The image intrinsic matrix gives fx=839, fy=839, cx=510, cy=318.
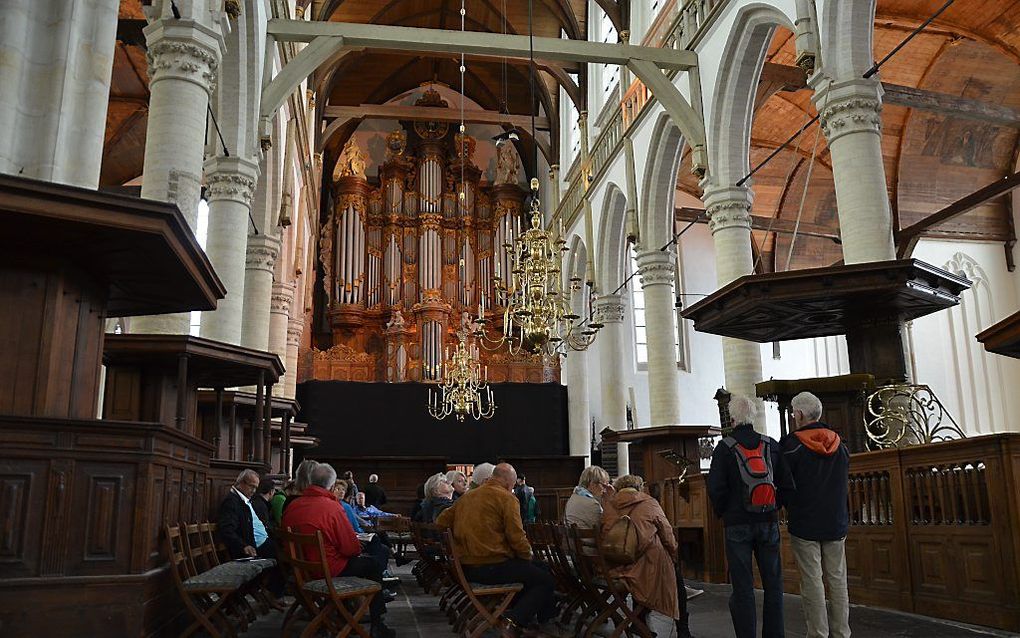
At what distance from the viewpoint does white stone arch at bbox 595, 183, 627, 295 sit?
17.0 meters

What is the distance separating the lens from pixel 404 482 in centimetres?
1762

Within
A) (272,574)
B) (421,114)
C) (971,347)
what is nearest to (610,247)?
(421,114)

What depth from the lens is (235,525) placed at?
221 inches

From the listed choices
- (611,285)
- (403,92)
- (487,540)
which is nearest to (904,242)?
(611,285)

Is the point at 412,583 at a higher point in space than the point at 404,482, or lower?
lower

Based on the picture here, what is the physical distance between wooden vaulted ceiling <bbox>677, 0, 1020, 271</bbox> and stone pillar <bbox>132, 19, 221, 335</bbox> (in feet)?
27.3

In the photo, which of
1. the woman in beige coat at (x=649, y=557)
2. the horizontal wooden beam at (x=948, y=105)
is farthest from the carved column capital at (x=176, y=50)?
the horizontal wooden beam at (x=948, y=105)

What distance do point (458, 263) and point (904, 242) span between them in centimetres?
1033

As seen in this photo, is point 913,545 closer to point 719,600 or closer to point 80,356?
point 719,600

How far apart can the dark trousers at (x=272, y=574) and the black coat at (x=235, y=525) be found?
17 centimetres

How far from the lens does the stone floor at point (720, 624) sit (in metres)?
4.82

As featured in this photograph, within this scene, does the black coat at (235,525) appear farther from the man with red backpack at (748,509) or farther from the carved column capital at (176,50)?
the carved column capital at (176,50)

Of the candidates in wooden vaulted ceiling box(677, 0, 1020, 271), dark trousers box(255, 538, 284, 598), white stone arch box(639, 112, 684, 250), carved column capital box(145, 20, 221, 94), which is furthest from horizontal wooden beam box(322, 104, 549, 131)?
dark trousers box(255, 538, 284, 598)

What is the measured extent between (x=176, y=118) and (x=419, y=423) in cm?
1282
